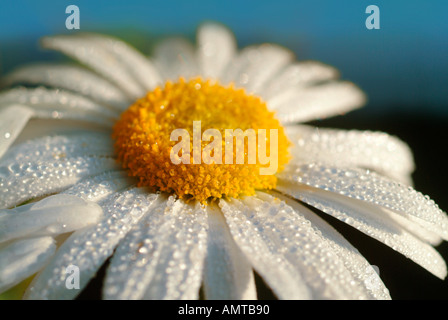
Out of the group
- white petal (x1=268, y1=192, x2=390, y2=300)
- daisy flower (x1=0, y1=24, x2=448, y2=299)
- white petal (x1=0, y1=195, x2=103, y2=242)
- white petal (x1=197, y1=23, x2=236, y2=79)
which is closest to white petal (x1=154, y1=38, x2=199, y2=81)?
white petal (x1=197, y1=23, x2=236, y2=79)

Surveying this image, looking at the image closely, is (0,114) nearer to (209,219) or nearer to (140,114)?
(140,114)

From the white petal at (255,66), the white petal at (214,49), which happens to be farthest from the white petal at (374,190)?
the white petal at (214,49)

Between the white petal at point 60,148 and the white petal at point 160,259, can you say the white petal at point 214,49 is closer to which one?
the white petal at point 60,148

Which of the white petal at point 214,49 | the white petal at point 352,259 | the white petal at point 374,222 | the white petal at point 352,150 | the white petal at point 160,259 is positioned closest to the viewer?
the white petal at point 160,259

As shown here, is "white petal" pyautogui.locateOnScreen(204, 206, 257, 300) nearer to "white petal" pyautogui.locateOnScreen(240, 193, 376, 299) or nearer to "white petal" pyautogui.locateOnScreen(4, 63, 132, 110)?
"white petal" pyautogui.locateOnScreen(240, 193, 376, 299)

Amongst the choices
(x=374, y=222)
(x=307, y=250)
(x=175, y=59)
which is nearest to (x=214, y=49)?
(x=175, y=59)

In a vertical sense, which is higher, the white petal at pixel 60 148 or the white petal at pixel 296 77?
the white petal at pixel 296 77
